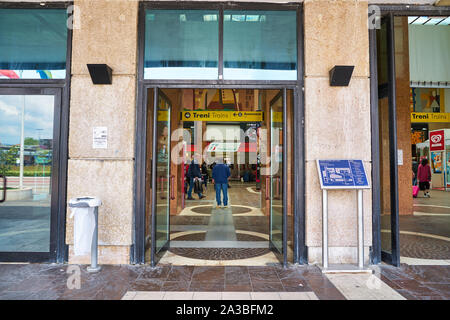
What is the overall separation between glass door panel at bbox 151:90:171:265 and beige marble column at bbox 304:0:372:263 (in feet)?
6.84

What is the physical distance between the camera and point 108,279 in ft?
11.2

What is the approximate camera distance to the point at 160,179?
4.36 meters

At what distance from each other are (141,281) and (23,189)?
2491 millimetres

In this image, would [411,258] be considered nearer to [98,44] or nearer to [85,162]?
[85,162]

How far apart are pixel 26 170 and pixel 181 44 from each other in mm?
2990

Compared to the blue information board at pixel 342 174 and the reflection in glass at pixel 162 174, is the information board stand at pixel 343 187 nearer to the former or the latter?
the blue information board at pixel 342 174

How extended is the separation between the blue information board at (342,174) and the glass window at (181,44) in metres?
1.99

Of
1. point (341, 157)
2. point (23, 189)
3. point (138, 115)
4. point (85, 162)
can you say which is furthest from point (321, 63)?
point (23, 189)

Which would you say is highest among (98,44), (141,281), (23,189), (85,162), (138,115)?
(98,44)

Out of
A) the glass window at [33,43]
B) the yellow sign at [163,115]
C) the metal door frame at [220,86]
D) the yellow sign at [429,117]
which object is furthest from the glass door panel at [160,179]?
the yellow sign at [429,117]

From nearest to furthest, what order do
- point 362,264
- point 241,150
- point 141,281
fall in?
1. point 141,281
2. point 362,264
3. point 241,150

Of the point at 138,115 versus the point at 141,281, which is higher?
the point at 138,115

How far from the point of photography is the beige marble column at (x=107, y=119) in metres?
3.94

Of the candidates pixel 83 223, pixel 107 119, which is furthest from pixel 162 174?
pixel 83 223
